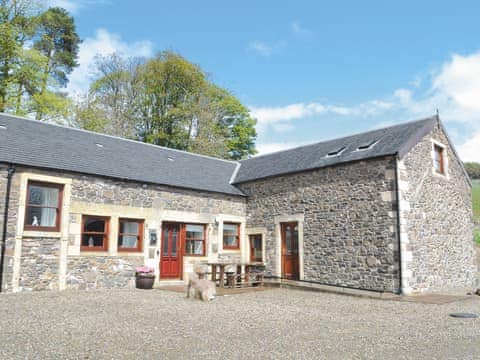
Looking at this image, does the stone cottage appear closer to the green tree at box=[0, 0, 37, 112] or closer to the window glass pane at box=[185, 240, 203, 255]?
A: the window glass pane at box=[185, 240, 203, 255]

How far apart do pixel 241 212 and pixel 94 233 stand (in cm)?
549

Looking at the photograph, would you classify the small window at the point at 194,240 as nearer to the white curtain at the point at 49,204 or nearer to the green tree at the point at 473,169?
the white curtain at the point at 49,204

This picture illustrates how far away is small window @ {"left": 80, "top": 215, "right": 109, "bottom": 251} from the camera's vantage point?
37.8ft

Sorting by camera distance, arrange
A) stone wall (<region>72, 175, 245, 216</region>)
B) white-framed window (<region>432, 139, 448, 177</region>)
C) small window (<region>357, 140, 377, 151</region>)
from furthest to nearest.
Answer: white-framed window (<region>432, 139, 448, 177</region>), small window (<region>357, 140, 377, 151</region>), stone wall (<region>72, 175, 245, 216</region>)

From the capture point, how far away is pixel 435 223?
496 inches

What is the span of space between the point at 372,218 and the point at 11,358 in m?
9.26

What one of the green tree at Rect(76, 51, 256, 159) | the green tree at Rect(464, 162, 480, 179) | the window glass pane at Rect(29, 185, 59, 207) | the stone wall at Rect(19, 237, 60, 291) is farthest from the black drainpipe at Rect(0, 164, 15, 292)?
the green tree at Rect(464, 162, 480, 179)

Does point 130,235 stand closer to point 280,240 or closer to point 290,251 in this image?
point 280,240

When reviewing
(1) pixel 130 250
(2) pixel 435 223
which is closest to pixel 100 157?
(1) pixel 130 250

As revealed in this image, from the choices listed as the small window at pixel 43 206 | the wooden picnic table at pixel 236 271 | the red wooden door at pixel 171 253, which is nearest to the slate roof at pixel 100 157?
the small window at pixel 43 206

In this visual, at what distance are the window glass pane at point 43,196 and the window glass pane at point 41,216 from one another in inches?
6.3

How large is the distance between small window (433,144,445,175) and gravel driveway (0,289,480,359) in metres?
4.98

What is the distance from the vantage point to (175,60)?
2755cm

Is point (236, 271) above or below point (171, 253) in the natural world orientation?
below
